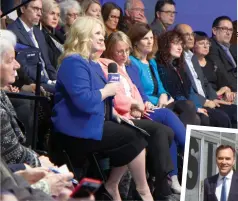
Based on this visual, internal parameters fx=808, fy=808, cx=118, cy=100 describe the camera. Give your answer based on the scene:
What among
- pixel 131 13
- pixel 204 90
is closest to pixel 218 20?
pixel 204 90

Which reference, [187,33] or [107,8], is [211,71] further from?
[107,8]

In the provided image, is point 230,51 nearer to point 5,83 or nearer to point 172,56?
point 172,56

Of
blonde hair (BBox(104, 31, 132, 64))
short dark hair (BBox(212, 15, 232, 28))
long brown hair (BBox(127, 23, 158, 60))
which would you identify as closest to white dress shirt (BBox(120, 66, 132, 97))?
blonde hair (BBox(104, 31, 132, 64))

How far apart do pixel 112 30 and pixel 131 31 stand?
16 cm

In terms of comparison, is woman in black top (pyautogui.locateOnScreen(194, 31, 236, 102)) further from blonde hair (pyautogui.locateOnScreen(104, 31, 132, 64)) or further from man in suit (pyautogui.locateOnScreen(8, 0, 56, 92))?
man in suit (pyautogui.locateOnScreen(8, 0, 56, 92))

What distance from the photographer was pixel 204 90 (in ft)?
22.4

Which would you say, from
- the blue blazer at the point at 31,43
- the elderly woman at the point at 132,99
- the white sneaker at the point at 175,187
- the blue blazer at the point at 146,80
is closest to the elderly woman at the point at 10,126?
the blue blazer at the point at 31,43

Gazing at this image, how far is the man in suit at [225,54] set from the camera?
6.93 meters

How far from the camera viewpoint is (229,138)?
18.1ft

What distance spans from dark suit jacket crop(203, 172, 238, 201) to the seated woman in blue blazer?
16.2 inches

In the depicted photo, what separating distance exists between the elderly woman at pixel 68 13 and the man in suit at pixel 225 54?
135cm

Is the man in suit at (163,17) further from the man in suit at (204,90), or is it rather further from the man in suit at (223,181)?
the man in suit at (223,181)

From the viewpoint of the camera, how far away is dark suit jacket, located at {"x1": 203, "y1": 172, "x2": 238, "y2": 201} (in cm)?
532

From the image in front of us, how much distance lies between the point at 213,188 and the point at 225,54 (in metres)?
1.92
